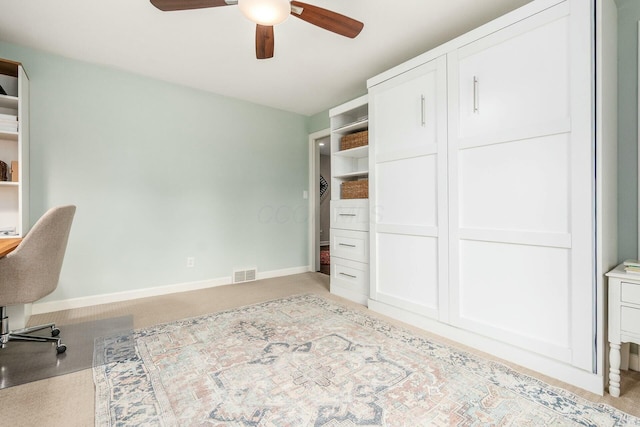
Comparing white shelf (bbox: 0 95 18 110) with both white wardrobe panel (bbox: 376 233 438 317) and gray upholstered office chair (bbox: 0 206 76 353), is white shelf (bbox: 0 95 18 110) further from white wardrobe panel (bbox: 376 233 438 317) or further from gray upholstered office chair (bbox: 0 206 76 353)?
white wardrobe panel (bbox: 376 233 438 317)

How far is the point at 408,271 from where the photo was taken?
2.62 meters

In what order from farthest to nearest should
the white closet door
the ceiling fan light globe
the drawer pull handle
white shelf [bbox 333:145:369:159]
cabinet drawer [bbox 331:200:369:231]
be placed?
white shelf [bbox 333:145:369:159] < cabinet drawer [bbox 331:200:369:231] < the drawer pull handle < the white closet door < the ceiling fan light globe

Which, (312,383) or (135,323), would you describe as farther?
(135,323)

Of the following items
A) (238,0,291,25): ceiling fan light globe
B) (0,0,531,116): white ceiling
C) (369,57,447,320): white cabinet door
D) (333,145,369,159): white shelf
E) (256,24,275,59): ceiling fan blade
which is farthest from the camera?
(333,145,369,159): white shelf

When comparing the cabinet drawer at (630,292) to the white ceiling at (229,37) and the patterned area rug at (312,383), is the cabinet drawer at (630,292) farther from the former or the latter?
the white ceiling at (229,37)

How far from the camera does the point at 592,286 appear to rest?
1.63 metres

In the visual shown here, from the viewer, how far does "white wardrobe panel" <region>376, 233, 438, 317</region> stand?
2436 millimetres

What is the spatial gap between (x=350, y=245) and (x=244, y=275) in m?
1.64

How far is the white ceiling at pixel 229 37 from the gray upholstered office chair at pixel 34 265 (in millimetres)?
1526

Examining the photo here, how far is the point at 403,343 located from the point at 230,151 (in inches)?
123

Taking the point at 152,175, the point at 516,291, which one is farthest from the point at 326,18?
the point at 152,175

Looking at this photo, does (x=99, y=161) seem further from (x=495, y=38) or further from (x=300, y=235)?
(x=495, y=38)

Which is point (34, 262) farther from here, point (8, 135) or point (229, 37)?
point (229, 37)

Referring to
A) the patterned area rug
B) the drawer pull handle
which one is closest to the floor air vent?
the patterned area rug
